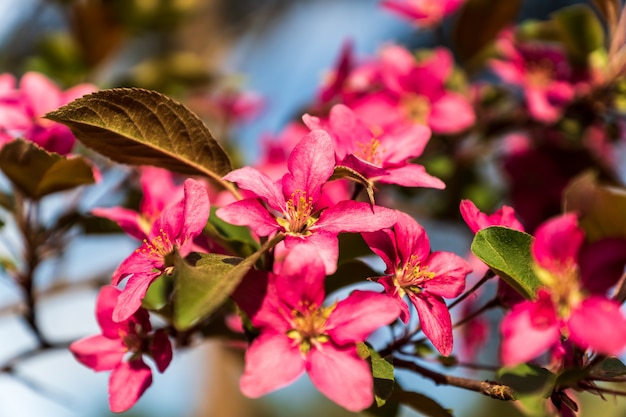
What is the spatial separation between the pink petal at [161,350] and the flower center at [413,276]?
0.27m

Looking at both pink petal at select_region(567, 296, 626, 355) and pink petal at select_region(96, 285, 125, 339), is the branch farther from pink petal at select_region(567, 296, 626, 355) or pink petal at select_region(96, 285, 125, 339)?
pink petal at select_region(96, 285, 125, 339)

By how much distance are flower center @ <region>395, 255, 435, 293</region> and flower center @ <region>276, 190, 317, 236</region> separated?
112 mm

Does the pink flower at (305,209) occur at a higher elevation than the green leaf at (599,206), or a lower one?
higher

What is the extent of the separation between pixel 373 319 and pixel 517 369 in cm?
17

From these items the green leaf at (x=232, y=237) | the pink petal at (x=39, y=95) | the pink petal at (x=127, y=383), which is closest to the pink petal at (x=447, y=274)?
the green leaf at (x=232, y=237)

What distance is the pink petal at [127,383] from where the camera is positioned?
0.73 metres

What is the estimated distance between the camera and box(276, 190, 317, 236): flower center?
712 millimetres

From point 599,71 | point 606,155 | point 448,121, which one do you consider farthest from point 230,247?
point 606,155

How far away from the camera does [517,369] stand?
2.26ft

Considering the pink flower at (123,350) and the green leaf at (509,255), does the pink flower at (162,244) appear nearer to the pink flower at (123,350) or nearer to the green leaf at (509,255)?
the pink flower at (123,350)

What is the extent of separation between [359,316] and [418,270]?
12 centimetres

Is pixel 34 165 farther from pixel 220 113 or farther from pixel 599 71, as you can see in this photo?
pixel 220 113

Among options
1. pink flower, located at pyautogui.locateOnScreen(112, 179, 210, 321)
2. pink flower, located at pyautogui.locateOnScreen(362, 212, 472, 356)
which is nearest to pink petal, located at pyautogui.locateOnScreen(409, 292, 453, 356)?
pink flower, located at pyautogui.locateOnScreen(362, 212, 472, 356)

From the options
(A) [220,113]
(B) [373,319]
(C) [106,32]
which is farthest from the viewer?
(A) [220,113]
